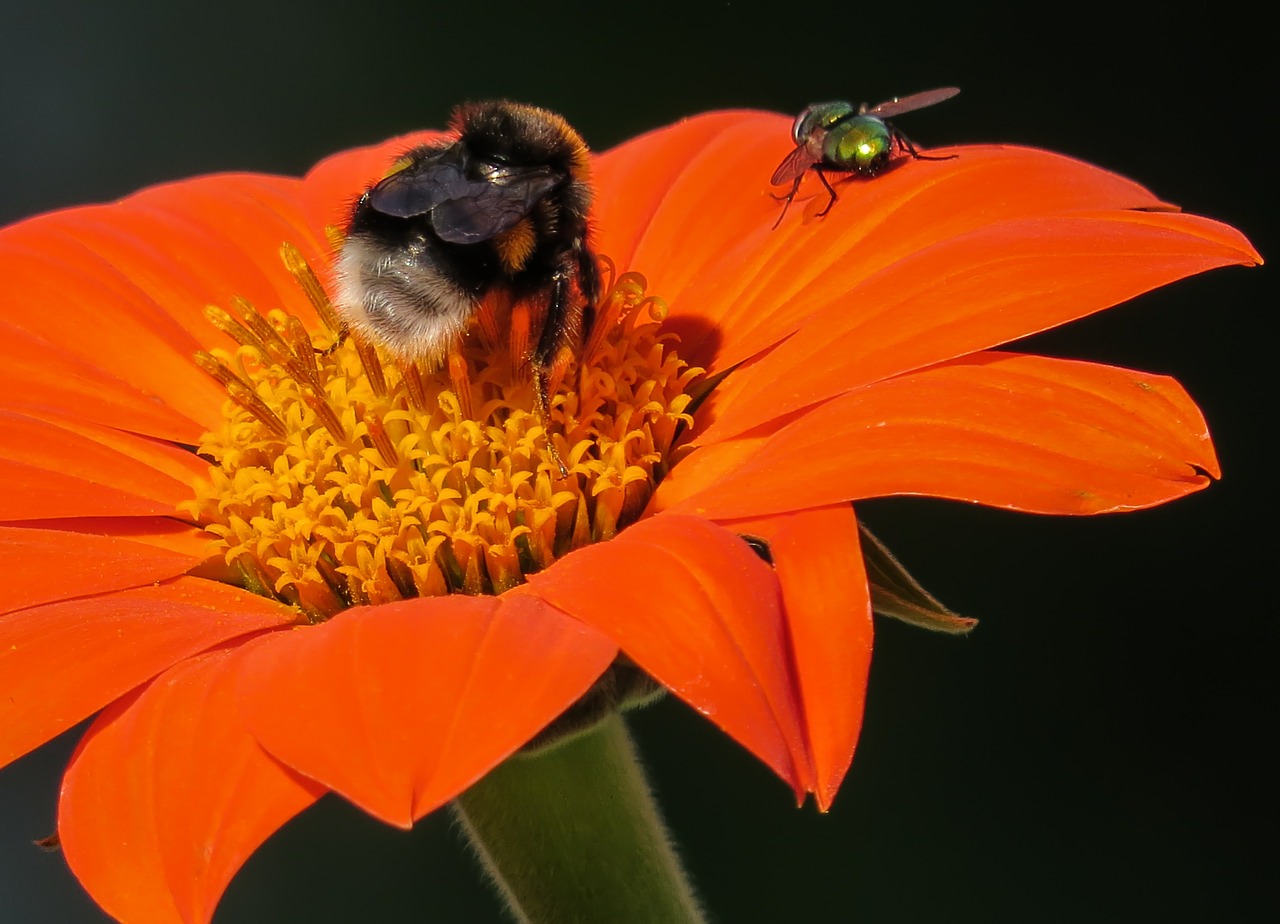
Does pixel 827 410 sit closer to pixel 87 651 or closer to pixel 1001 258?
pixel 1001 258

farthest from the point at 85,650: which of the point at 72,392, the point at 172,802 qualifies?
the point at 72,392

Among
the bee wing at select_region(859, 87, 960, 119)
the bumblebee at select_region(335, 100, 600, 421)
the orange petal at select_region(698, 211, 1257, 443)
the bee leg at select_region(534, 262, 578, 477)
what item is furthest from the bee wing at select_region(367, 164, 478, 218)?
the bee wing at select_region(859, 87, 960, 119)

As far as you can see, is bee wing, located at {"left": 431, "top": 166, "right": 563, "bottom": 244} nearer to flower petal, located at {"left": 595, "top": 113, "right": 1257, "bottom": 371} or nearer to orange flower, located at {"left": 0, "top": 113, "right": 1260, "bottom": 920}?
Result: orange flower, located at {"left": 0, "top": 113, "right": 1260, "bottom": 920}

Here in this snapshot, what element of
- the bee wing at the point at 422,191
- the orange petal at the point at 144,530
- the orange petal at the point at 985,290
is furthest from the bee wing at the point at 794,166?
the orange petal at the point at 144,530

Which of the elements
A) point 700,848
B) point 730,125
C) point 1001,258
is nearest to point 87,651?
point 1001,258

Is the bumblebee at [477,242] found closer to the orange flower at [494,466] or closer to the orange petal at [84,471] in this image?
the orange flower at [494,466]

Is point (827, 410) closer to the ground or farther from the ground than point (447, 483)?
farther from the ground

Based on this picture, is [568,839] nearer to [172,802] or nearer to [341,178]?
[172,802]
